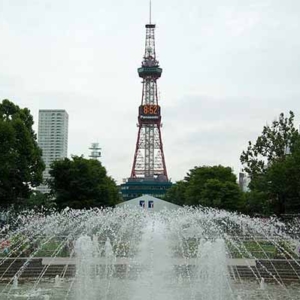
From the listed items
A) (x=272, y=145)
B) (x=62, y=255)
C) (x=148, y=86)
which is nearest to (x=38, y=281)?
(x=62, y=255)

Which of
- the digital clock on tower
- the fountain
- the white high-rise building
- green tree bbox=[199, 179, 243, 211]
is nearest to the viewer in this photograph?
the fountain

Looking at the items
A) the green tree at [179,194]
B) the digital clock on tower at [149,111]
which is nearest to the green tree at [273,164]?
the green tree at [179,194]

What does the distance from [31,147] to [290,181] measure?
538 inches

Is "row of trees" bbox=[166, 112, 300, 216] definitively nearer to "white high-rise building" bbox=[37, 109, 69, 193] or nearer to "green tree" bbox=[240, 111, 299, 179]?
"green tree" bbox=[240, 111, 299, 179]

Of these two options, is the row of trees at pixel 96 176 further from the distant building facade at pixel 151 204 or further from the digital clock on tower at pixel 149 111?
the digital clock on tower at pixel 149 111

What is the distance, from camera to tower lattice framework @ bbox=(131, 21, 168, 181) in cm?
8594

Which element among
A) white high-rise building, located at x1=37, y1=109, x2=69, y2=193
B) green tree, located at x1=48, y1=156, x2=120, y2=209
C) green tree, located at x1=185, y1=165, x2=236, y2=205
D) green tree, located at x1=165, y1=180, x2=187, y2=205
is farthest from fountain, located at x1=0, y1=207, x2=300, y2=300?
white high-rise building, located at x1=37, y1=109, x2=69, y2=193

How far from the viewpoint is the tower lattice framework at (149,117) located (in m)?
85.9

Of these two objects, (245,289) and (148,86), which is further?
(148,86)

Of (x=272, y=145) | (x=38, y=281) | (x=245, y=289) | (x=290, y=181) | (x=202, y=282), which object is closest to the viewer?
(x=202, y=282)

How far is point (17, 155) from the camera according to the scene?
88.6 feet

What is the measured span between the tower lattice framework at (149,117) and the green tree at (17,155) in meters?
56.8

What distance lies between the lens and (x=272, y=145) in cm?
3203

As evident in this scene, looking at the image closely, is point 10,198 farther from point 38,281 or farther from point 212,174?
point 212,174
